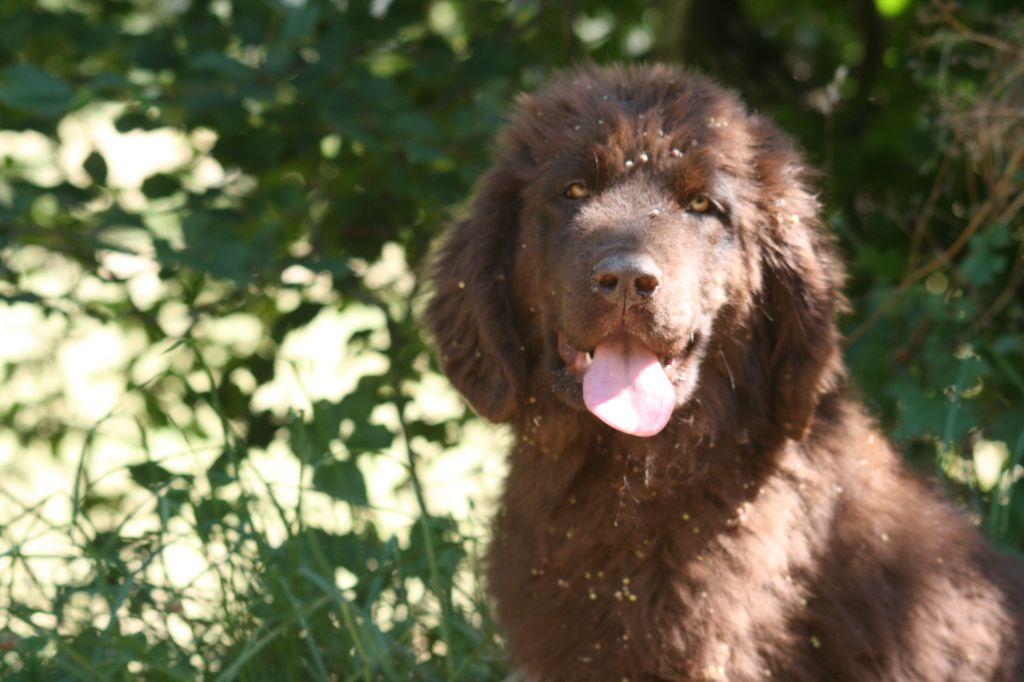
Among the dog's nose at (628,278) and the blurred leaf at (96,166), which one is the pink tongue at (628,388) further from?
the blurred leaf at (96,166)

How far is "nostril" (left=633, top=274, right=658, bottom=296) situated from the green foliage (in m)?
1.08

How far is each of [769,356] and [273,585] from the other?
1447 millimetres

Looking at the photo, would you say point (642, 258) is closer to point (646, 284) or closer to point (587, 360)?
point (646, 284)

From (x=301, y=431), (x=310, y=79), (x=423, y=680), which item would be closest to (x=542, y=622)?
(x=423, y=680)

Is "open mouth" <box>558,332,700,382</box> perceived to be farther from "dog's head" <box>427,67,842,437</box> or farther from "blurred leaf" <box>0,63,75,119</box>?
"blurred leaf" <box>0,63,75,119</box>

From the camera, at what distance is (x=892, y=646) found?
3.18 metres

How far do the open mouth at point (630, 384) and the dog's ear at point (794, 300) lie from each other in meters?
0.31

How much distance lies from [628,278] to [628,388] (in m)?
0.28

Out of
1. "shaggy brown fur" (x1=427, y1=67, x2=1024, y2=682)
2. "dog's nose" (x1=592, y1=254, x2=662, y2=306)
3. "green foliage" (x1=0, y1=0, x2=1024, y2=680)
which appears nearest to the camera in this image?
"dog's nose" (x1=592, y1=254, x2=662, y2=306)

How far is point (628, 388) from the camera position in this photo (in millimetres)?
3090

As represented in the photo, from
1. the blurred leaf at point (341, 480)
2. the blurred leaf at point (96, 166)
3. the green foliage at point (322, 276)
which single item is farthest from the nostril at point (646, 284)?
the blurred leaf at point (96, 166)

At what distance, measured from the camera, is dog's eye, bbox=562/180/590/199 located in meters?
3.32

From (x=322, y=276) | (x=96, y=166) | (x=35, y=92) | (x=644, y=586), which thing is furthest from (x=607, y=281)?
(x=96, y=166)

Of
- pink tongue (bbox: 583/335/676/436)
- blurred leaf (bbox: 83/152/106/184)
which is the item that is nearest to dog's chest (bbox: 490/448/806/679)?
pink tongue (bbox: 583/335/676/436)
